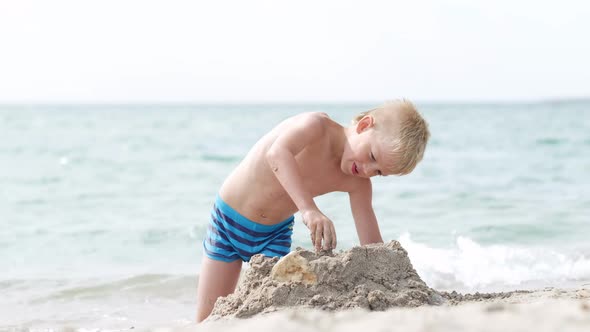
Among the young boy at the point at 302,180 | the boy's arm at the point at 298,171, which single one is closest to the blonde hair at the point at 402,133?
the young boy at the point at 302,180

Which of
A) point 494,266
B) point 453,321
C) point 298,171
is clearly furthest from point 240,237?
point 494,266

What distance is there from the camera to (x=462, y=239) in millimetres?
5773

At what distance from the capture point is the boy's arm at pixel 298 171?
2.58 metres

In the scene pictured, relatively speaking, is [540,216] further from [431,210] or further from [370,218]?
[370,218]

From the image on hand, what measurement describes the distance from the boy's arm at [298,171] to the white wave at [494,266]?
6.39ft

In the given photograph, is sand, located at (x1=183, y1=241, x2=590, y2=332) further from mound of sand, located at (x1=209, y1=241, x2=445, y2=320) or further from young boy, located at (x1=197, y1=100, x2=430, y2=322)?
young boy, located at (x1=197, y1=100, x2=430, y2=322)

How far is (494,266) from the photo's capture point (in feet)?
16.1

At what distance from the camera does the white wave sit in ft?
14.9

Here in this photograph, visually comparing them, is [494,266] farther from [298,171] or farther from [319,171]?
[298,171]

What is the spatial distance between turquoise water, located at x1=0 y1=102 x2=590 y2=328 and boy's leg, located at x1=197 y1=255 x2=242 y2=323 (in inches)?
19.5

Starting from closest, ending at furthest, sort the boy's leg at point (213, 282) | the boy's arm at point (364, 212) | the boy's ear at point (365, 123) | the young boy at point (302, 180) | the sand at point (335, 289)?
the sand at point (335, 289)
the young boy at point (302, 180)
the boy's ear at point (365, 123)
the boy's arm at point (364, 212)
the boy's leg at point (213, 282)

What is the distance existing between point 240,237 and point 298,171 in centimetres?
62

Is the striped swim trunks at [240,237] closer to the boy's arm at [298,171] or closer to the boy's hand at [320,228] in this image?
the boy's arm at [298,171]

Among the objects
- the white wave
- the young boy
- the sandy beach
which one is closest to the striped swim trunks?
the young boy
